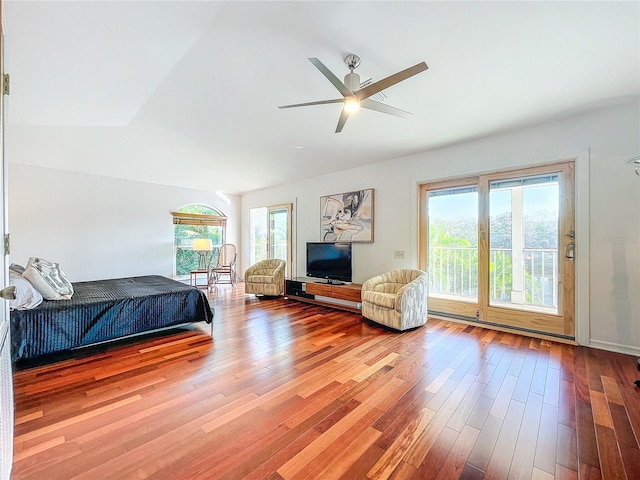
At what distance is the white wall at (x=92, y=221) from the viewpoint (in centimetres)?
473

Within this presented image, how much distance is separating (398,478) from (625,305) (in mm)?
3160

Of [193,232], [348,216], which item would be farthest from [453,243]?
[193,232]

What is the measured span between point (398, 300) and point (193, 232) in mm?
5333

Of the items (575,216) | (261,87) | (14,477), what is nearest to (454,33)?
(261,87)

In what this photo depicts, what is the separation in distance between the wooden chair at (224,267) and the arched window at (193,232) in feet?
0.67

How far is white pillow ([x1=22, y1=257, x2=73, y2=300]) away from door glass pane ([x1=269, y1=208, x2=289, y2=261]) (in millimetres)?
4061

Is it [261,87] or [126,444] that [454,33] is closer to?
[261,87]

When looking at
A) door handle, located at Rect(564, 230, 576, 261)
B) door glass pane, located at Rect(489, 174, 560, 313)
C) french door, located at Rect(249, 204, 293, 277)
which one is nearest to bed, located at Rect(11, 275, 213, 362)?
french door, located at Rect(249, 204, 293, 277)

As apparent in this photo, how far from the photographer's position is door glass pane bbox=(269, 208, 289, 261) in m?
6.51

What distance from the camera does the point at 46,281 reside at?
271 centimetres

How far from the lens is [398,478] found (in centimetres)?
136

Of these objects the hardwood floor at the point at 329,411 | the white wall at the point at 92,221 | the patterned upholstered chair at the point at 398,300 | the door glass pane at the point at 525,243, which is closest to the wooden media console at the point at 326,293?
the patterned upholstered chair at the point at 398,300

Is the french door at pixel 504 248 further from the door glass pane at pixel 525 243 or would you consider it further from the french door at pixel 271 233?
the french door at pixel 271 233

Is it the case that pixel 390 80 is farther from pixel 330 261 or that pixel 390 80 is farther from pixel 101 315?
pixel 101 315
